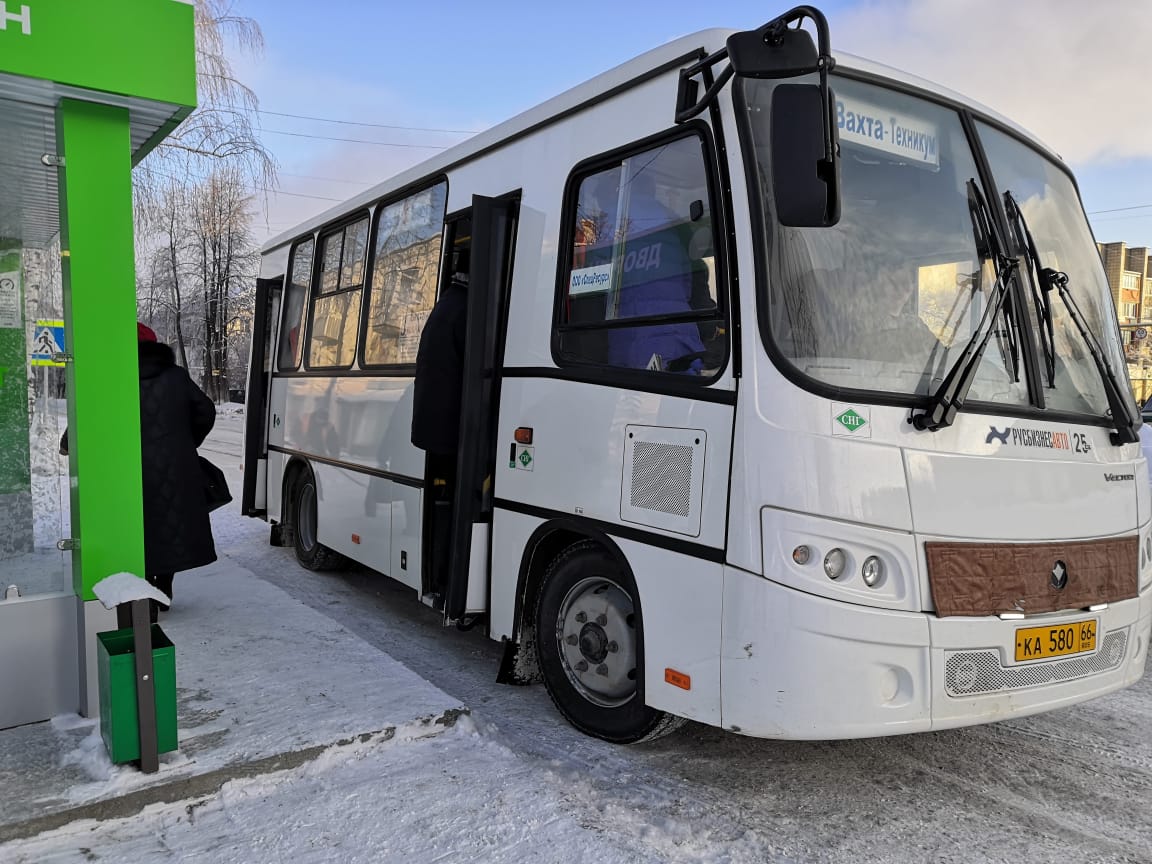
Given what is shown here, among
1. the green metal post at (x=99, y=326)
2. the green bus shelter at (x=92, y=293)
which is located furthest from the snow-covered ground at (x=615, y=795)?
the green metal post at (x=99, y=326)

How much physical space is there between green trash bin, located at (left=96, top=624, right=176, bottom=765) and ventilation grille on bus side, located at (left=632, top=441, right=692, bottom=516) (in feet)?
6.28

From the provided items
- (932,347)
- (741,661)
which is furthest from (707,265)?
(741,661)

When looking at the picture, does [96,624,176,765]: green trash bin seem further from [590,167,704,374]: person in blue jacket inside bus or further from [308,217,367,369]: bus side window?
[308,217,367,369]: bus side window

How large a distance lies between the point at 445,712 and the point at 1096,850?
2529mm

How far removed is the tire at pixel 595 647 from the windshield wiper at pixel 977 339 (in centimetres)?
135

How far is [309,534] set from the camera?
7887 mm

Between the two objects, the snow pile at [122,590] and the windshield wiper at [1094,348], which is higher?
the windshield wiper at [1094,348]

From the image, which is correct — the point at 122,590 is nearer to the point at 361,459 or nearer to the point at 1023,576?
the point at 361,459

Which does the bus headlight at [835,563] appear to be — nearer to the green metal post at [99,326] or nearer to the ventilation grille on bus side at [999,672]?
the ventilation grille on bus side at [999,672]

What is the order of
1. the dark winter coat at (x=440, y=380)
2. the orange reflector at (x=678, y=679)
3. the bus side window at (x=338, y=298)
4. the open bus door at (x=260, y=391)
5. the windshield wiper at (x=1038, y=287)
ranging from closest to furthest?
1. the orange reflector at (x=678, y=679)
2. the windshield wiper at (x=1038, y=287)
3. the dark winter coat at (x=440, y=380)
4. the bus side window at (x=338, y=298)
5. the open bus door at (x=260, y=391)

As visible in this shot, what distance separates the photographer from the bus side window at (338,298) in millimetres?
6816

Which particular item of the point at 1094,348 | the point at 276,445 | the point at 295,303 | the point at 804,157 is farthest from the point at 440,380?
the point at 276,445

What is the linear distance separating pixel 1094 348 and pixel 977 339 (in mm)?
897

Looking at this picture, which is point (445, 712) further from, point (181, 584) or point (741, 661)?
point (181, 584)
